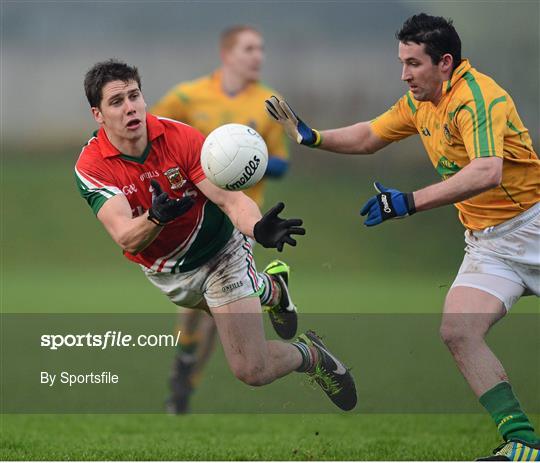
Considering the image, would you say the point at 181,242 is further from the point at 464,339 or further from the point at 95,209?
the point at 464,339

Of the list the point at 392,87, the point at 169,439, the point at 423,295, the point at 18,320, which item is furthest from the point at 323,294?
the point at 169,439

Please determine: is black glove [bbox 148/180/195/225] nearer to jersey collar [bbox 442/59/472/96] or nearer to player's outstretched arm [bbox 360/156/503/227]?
player's outstretched arm [bbox 360/156/503/227]

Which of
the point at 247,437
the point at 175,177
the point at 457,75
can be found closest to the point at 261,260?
the point at 247,437

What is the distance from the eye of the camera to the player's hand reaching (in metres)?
6.44

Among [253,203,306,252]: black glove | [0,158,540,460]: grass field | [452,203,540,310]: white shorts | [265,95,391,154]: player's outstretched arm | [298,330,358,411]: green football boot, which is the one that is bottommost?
[0,158,540,460]: grass field

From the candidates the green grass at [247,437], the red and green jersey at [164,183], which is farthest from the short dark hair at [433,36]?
the green grass at [247,437]

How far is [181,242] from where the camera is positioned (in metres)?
6.28

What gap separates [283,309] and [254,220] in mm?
1739

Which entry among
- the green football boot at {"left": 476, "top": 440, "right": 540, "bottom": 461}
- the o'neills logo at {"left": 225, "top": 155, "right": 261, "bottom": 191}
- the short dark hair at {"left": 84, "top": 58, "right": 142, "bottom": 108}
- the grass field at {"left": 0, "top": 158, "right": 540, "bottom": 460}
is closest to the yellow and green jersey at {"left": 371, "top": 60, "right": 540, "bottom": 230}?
the grass field at {"left": 0, "top": 158, "right": 540, "bottom": 460}

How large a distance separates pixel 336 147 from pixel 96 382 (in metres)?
3.95

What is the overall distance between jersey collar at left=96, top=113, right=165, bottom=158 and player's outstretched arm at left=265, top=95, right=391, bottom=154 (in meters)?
0.73

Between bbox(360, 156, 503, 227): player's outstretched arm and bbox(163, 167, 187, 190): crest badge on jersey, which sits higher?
bbox(360, 156, 503, 227): player's outstretched arm

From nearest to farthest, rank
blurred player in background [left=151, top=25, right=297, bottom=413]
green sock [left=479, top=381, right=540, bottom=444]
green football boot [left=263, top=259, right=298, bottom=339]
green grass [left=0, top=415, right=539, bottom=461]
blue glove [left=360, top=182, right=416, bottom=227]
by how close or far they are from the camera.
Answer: blue glove [left=360, top=182, right=416, bottom=227] → green sock [left=479, top=381, right=540, bottom=444] → green grass [left=0, top=415, right=539, bottom=461] → green football boot [left=263, top=259, right=298, bottom=339] → blurred player in background [left=151, top=25, right=297, bottom=413]

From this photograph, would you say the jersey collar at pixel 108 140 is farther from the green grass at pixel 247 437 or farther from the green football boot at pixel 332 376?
the green grass at pixel 247 437
